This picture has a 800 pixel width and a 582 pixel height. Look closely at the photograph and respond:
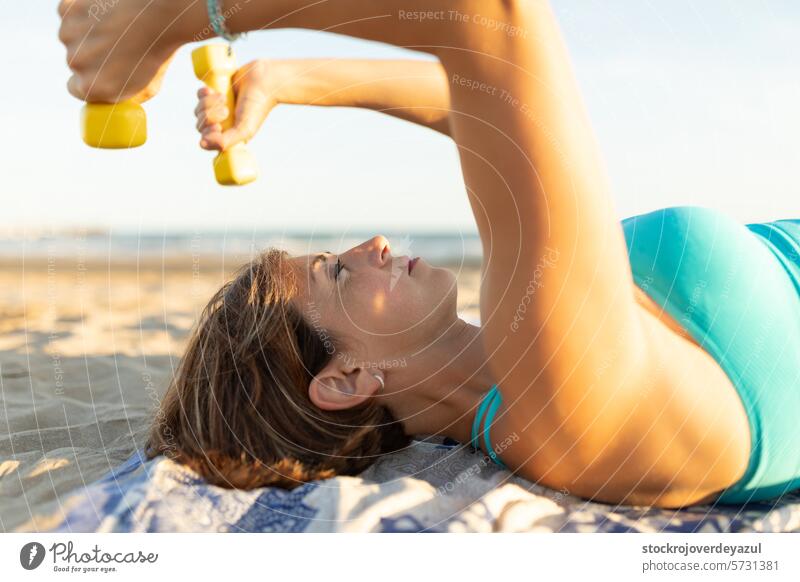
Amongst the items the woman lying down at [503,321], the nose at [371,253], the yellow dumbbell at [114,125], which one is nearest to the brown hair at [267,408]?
the woman lying down at [503,321]

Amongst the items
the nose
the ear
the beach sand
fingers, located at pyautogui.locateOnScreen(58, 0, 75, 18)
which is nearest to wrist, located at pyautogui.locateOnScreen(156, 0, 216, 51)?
fingers, located at pyautogui.locateOnScreen(58, 0, 75, 18)

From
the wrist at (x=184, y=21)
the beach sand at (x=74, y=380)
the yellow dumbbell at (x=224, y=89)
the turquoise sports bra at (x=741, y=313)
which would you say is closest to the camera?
the wrist at (x=184, y=21)

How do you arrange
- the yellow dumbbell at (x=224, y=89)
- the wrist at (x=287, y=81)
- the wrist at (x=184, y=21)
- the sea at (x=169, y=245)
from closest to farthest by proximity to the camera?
the wrist at (x=184, y=21) → the yellow dumbbell at (x=224, y=89) → the wrist at (x=287, y=81) → the sea at (x=169, y=245)

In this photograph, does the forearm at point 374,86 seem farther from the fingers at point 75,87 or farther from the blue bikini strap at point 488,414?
the blue bikini strap at point 488,414

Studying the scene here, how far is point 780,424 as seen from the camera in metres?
1.30

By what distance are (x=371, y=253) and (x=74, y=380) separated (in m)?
1.23

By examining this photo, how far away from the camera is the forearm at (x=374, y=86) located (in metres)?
1.52

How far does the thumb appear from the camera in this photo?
1.22 metres

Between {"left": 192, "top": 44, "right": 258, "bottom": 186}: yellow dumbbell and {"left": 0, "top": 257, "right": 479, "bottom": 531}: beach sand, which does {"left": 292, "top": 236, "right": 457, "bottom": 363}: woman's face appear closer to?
{"left": 192, "top": 44, "right": 258, "bottom": 186}: yellow dumbbell

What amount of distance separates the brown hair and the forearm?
1.10ft

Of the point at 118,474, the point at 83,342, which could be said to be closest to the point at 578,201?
the point at 118,474

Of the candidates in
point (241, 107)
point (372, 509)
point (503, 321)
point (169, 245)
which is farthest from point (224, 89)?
point (169, 245)

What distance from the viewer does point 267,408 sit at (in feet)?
4.85
